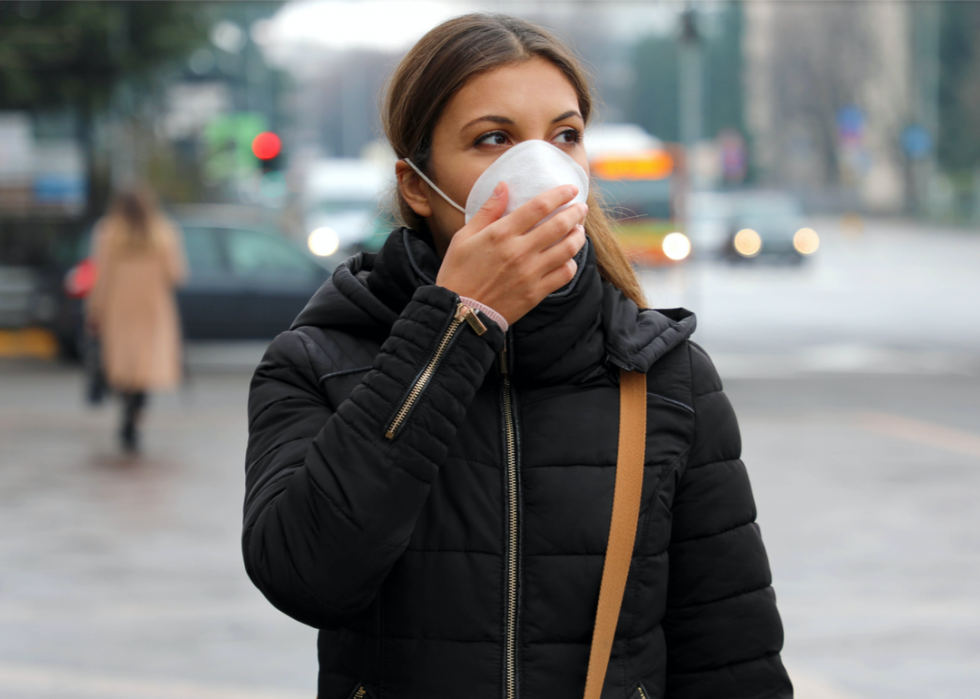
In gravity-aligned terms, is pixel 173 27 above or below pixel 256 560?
above

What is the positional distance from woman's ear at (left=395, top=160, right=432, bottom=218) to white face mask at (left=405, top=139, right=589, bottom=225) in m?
0.10

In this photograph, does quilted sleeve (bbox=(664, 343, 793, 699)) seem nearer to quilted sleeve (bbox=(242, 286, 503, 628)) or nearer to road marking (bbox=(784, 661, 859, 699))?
quilted sleeve (bbox=(242, 286, 503, 628))

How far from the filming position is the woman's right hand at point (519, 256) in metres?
1.51

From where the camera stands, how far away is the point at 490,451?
5.41 ft

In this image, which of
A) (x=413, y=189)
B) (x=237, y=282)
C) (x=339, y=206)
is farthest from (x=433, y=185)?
(x=339, y=206)

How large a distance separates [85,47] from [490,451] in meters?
15.5

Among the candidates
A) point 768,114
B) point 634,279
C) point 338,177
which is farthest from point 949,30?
point 634,279

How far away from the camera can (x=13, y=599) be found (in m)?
5.27

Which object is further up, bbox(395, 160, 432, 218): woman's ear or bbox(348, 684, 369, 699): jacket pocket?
bbox(395, 160, 432, 218): woman's ear

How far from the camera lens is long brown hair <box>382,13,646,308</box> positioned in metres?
1.68

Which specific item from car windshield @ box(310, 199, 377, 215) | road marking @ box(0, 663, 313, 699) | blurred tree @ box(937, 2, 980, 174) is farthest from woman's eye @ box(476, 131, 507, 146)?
blurred tree @ box(937, 2, 980, 174)

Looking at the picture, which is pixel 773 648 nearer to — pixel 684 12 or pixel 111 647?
pixel 111 647

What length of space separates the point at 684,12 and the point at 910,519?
9257 mm

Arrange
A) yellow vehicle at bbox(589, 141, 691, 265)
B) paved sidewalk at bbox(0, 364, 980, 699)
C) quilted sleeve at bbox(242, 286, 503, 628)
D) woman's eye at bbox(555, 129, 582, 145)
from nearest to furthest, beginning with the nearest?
quilted sleeve at bbox(242, 286, 503, 628) → woman's eye at bbox(555, 129, 582, 145) → paved sidewalk at bbox(0, 364, 980, 699) → yellow vehicle at bbox(589, 141, 691, 265)
